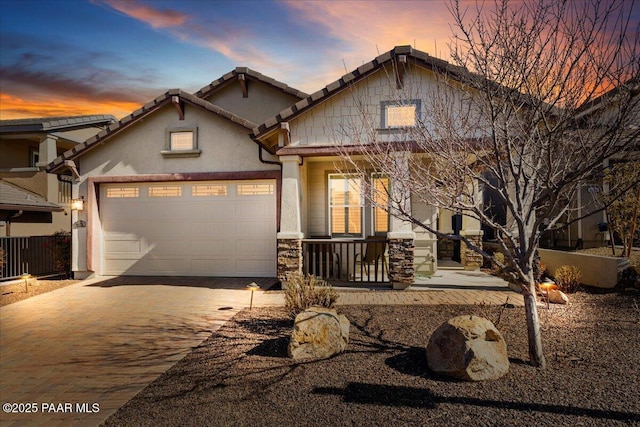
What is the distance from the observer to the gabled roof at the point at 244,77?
13188 millimetres

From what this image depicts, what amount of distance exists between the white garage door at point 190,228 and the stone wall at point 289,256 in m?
1.37

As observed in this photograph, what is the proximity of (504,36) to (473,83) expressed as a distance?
2.07 feet

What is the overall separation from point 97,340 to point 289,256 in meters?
4.51

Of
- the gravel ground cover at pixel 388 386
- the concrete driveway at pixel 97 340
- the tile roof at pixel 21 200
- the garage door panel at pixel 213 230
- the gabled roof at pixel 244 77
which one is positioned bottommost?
the concrete driveway at pixel 97 340

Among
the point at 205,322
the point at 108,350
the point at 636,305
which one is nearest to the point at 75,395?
the point at 108,350

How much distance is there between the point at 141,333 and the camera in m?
6.22

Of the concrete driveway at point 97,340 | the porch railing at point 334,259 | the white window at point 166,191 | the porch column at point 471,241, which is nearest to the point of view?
the concrete driveway at point 97,340

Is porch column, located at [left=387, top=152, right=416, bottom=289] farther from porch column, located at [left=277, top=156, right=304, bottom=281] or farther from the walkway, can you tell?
porch column, located at [left=277, top=156, right=304, bottom=281]

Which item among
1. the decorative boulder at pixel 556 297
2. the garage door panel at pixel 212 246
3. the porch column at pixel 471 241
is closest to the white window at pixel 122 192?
the garage door panel at pixel 212 246

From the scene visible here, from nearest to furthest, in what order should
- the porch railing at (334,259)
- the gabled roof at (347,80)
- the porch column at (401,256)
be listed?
the gabled roof at (347,80) → the porch column at (401,256) → the porch railing at (334,259)

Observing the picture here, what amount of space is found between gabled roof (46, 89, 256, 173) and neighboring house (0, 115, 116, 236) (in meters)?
4.94

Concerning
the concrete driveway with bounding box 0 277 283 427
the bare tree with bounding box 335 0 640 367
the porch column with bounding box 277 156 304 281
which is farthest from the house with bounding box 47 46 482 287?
the bare tree with bounding box 335 0 640 367

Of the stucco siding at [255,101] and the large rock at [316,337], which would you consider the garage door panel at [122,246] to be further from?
the large rock at [316,337]

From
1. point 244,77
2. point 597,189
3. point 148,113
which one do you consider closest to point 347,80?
point 244,77
